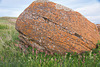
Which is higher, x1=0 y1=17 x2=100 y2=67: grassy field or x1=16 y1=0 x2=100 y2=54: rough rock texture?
x1=16 y1=0 x2=100 y2=54: rough rock texture

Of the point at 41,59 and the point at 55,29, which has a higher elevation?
the point at 55,29

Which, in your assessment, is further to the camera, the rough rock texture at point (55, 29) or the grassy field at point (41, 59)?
the rough rock texture at point (55, 29)

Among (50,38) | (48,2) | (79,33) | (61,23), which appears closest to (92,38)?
(79,33)

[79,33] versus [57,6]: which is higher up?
[57,6]

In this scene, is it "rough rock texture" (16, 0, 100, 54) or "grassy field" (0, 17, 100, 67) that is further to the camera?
"rough rock texture" (16, 0, 100, 54)

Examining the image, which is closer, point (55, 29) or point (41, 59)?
point (41, 59)

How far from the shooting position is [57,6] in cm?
604

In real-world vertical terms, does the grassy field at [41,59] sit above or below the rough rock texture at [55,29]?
below

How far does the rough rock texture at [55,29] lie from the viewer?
5.50 m

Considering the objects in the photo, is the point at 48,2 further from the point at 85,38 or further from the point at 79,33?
the point at 85,38

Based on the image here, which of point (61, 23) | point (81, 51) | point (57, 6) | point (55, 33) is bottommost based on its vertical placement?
point (81, 51)

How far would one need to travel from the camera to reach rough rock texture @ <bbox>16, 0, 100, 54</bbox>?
18.0 ft

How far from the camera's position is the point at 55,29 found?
5527 mm

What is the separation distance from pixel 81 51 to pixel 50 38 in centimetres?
194
